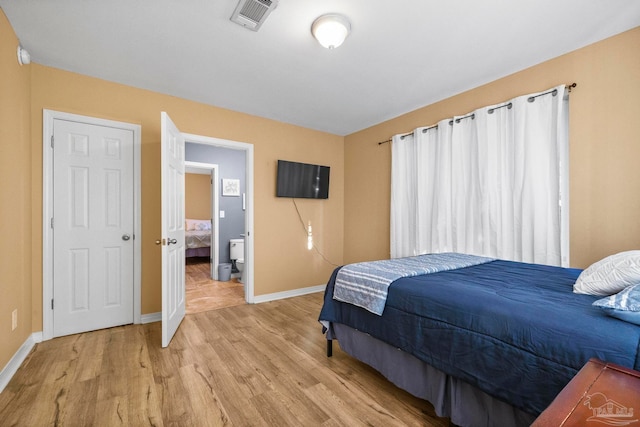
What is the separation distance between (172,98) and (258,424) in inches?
132

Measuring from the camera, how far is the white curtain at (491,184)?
2400 millimetres

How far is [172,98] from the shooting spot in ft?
10.6

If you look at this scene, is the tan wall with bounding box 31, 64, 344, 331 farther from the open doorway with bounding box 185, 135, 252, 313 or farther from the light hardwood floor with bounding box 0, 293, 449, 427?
the open doorway with bounding box 185, 135, 252, 313

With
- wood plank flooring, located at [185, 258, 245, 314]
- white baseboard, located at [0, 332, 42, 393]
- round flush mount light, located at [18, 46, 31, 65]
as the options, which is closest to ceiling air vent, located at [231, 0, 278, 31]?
round flush mount light, located at [18, 46, 31, 65]

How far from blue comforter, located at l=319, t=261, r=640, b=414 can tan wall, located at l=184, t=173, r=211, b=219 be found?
285 inches

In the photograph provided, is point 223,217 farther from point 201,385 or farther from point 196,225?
point 201,385

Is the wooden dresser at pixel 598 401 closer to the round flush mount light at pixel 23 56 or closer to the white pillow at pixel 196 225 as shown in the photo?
the round flush mount light at pixel 23 56

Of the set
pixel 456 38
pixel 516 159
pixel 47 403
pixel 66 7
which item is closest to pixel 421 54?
pixel 456 38

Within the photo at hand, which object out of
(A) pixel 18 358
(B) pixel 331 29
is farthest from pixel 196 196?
(B) pixel 331 29

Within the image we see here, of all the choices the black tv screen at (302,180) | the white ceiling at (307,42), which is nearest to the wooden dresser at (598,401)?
the white ceiling at (307,42)

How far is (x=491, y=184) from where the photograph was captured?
9.20ft

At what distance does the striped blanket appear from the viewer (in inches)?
71.9

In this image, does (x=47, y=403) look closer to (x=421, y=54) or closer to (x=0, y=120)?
(x=0, y=120)

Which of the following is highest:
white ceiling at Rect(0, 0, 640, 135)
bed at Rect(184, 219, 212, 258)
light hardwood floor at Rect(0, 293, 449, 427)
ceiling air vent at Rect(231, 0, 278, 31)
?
white ceiling at Rect(0, 0, 640, 135)
